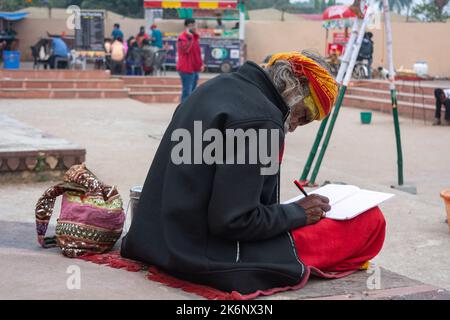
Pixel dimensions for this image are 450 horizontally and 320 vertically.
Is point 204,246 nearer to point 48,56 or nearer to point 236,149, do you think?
→ point 236,149

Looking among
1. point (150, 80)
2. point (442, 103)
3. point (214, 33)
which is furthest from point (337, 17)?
point (442, 103)

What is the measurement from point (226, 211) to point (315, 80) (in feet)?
2.46

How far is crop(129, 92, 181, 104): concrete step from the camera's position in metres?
17.9

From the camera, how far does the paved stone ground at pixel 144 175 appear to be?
10.8 feet

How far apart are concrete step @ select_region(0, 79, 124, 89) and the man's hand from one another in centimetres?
1397

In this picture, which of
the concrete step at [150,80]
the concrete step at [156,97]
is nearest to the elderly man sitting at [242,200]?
the concrete step at [156,97]

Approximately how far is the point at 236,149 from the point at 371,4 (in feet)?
15.8

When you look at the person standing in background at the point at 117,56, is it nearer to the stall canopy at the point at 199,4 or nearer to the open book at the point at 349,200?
the stall canopy at the point at 199,4

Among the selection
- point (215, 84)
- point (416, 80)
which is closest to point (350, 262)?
point (215, 84)

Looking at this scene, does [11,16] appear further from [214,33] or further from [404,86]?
[404,86]

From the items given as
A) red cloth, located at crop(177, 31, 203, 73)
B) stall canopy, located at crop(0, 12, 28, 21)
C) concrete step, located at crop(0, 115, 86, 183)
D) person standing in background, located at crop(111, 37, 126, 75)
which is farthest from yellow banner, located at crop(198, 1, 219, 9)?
concrete step, located at crop(0, 115, 86, 183)

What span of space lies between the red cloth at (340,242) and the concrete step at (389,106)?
1274cm

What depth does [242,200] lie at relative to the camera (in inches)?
119

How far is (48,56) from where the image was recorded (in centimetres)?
2081
